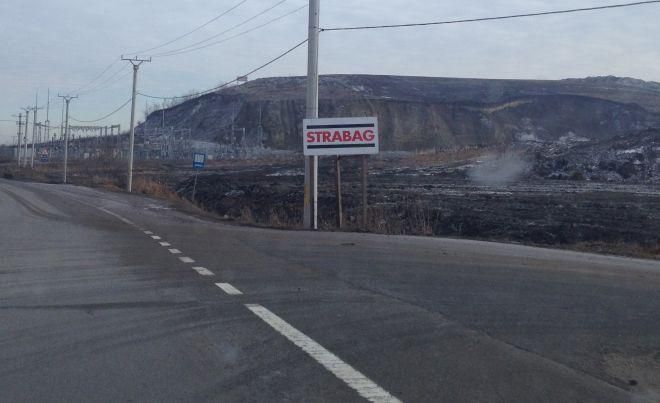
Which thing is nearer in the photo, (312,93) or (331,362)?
(331,362)

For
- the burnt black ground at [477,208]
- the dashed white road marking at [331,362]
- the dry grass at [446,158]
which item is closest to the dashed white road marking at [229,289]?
the dashed white road marking at [331,362]

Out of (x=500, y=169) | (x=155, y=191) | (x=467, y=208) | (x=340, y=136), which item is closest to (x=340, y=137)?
(x=340, y=136)

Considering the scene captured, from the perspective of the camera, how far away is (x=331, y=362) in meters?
7.05

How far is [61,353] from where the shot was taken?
7.34 meters

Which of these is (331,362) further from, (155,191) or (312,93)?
(155,191)

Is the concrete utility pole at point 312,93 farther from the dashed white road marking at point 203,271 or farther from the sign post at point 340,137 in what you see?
the dashed white road marking at point 203,271

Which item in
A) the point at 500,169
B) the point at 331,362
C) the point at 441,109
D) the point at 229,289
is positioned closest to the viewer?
the point at 331,362

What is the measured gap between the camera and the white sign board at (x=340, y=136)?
25.5 metres

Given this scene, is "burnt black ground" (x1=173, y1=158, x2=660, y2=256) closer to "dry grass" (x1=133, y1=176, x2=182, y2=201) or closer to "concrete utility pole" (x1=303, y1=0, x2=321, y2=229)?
"concrete utility pole" (x1=303, y1=0, x2=321, y2=229)

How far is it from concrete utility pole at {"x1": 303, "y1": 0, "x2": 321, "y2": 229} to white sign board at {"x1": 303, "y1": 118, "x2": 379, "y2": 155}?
0.35 m

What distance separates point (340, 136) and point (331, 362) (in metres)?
19.0

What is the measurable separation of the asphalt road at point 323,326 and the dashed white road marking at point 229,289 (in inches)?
1.9

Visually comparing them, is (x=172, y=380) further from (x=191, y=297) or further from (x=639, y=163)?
(x=639, y=163)

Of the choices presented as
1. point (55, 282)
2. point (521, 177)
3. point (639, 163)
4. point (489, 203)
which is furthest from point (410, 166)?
point (55, 282)
